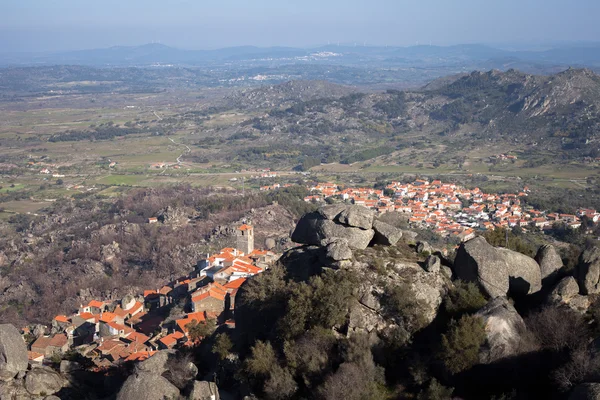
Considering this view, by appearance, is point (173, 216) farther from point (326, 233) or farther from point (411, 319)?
point (411, 319)

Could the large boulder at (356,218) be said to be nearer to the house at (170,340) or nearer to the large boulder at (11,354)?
the house at (170,340)

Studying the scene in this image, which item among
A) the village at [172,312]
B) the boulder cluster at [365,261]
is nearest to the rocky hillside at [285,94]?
the village at [172,312]

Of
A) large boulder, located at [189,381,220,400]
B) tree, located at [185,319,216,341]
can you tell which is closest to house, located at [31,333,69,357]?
tree, located at [185,319,216,341]

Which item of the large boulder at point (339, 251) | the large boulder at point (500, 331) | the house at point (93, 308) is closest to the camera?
the large boulder at point (500, 331)

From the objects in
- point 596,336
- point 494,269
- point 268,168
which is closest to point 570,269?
point 494,269

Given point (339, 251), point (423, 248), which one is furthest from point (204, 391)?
point (423, 248)

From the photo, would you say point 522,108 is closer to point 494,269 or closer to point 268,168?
point 268,168
